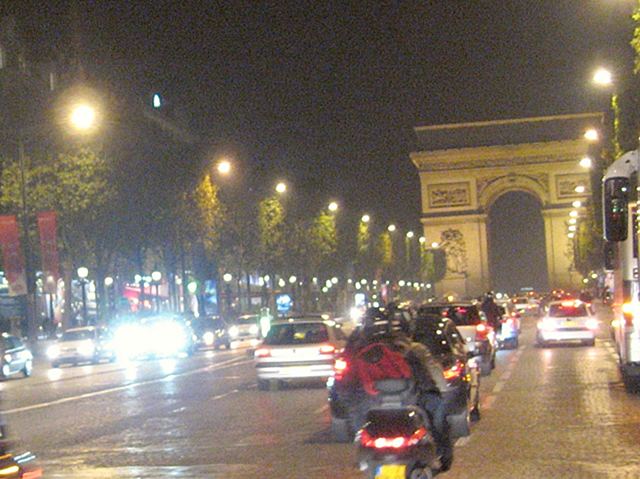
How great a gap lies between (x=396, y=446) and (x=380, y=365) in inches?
86.6

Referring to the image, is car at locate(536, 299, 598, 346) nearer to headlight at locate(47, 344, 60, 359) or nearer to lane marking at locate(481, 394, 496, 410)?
headlight at locate(47, 344, 60, 359)

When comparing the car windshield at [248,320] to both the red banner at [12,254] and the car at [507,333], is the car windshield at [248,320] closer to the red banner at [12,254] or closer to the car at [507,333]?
the car at [507,333]

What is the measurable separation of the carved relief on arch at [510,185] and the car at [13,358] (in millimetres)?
83365

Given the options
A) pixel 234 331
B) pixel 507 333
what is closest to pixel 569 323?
pixel 507 333

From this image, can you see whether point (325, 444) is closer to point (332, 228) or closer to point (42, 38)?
point (42, 38)

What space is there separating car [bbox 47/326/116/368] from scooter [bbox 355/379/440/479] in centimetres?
3756

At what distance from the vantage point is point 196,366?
40688 mm

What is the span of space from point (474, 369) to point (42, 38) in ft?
217

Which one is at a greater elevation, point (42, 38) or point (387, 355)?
point (42, 38)

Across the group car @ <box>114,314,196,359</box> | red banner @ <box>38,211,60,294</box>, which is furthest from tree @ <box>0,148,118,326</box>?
car @ <box>114,314,196,359</box>

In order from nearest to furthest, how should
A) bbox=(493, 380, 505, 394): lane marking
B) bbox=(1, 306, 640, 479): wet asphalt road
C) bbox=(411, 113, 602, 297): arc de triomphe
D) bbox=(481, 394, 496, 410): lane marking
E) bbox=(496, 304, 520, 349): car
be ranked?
bbox=(1, 306, 640, 479): wet asphalt road, bbox=(481, 394, 496, 410): lane marking, bbox=(493, 380, 505, 394): lane marking, bbox=(496, 304, 520, 349): car, bbox=(411, 113, 602, 297): arc de triomphe

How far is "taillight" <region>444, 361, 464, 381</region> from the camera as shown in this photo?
15903 mm

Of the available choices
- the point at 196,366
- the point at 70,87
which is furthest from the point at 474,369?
the point at 70,87

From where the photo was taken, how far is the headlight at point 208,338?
5928cm
